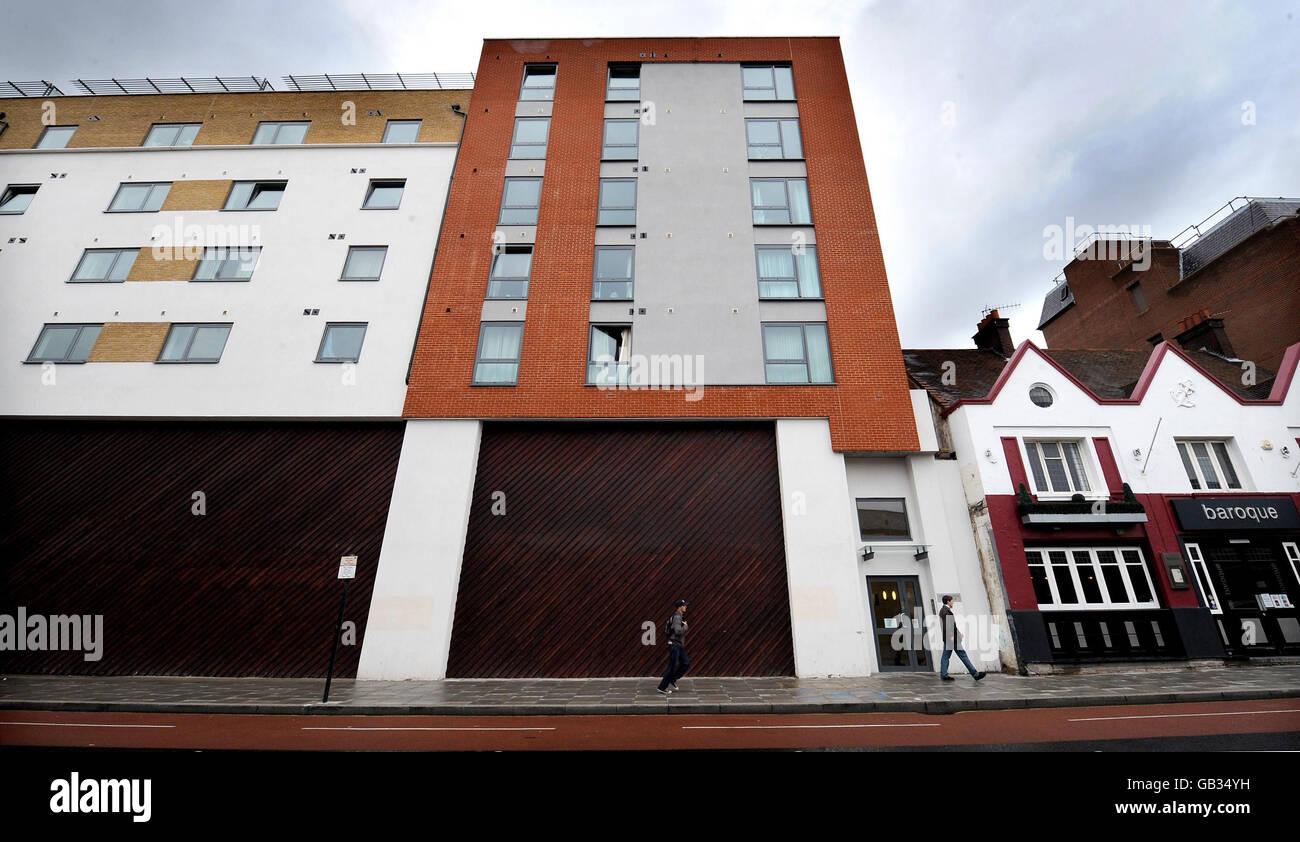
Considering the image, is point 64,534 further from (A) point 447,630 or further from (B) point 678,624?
(B) point 678,624

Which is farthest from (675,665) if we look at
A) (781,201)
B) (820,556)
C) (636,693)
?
(781,201)

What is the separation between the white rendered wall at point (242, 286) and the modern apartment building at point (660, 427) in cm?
151

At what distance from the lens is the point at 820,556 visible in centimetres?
1355

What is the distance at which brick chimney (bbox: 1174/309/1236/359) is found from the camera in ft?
66.4

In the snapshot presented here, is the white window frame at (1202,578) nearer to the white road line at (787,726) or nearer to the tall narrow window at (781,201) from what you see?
the white road line at (787,726)

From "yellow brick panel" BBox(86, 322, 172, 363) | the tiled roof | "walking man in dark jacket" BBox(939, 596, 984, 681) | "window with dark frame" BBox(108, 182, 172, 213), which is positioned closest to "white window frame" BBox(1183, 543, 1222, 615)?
the tiled roof

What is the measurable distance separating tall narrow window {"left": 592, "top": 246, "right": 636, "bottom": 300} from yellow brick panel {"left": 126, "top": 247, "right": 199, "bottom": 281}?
1371 cm

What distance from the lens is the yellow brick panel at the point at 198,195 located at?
60.5ft

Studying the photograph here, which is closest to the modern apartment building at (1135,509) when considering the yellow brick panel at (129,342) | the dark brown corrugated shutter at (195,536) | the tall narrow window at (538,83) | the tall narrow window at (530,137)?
the tall narrow window at (530,137)

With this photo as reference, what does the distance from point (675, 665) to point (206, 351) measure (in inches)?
672
